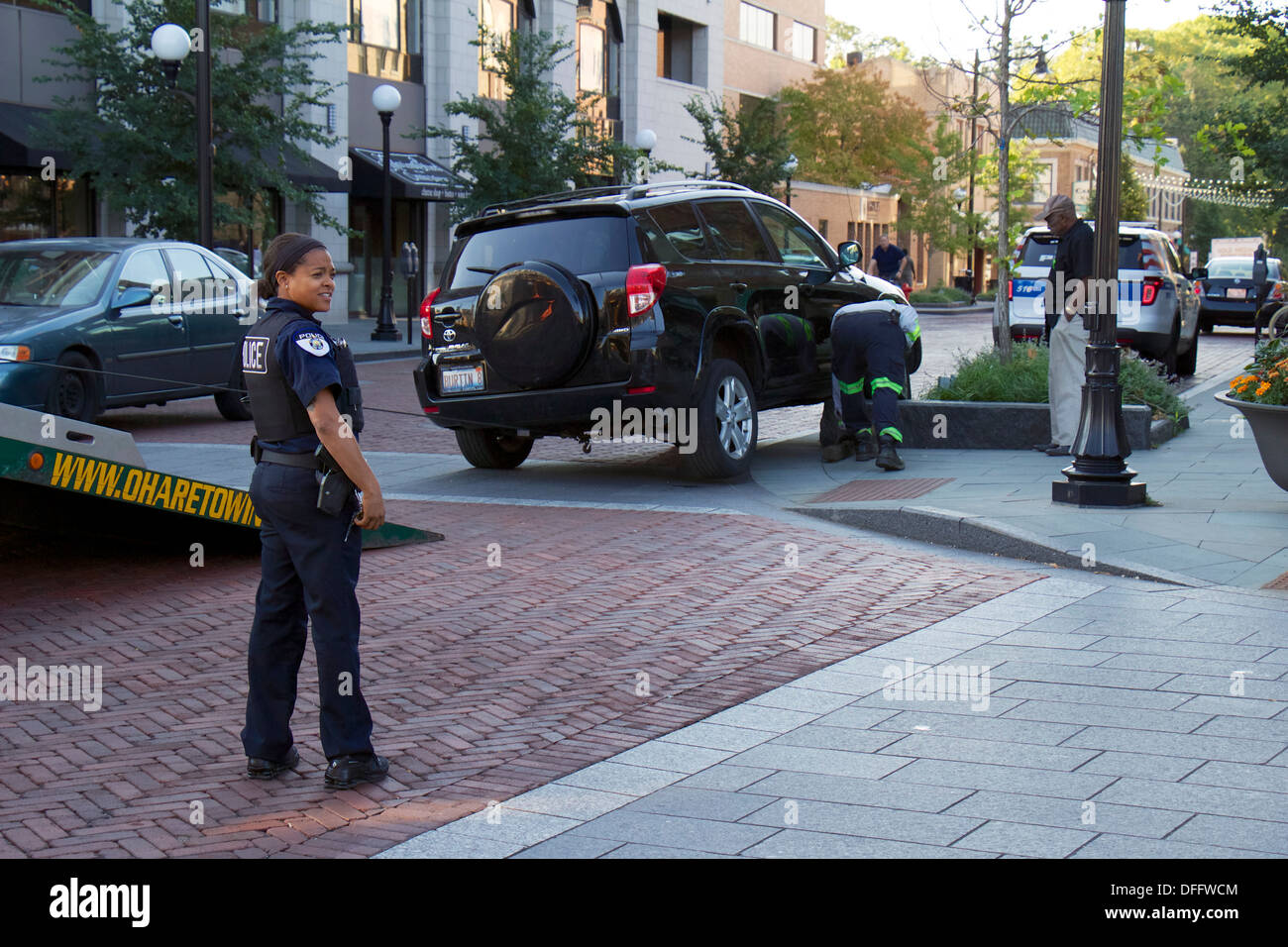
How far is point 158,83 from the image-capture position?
23.4m

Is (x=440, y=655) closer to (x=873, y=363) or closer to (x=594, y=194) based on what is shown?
(x=594, y=194)

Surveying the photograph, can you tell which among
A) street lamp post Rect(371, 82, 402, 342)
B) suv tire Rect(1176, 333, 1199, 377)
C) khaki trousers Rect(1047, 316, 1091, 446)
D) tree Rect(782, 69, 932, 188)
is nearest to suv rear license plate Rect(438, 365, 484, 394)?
khaki trousers Rect(1047, 316, 1091, 446)

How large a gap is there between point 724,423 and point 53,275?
668 cm

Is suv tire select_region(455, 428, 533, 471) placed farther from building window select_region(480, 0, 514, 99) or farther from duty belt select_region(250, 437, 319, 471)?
building window select_region(480, 0, 514, 99)

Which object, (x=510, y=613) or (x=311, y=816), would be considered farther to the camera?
(x=510, y=613)

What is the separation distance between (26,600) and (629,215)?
4.87 meters

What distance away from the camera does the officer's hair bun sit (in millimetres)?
4723

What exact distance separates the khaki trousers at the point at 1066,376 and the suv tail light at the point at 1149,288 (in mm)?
7036

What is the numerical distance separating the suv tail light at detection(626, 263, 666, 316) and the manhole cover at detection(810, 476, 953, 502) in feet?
5.84

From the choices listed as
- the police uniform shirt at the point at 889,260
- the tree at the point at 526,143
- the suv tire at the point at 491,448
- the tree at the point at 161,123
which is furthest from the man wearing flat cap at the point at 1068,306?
the tree at the point at 526,143

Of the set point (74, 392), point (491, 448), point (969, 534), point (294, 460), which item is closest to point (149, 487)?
point (294, 460)

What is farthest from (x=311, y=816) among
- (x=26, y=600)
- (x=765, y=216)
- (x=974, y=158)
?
(x=974, y=158)
